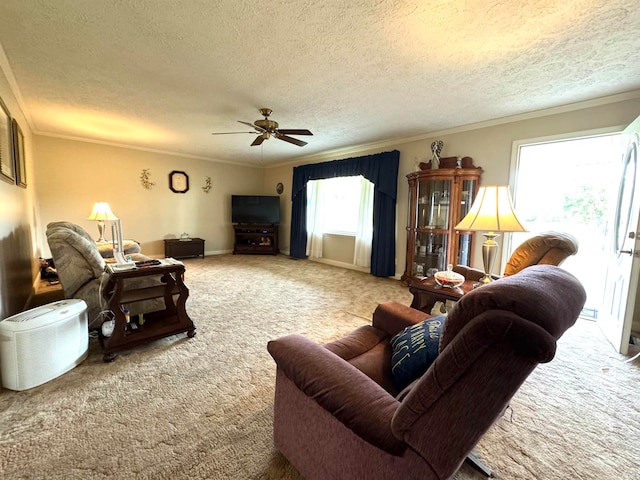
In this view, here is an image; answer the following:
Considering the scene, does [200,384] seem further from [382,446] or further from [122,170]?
[122,170]

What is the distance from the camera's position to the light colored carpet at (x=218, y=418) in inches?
47.6

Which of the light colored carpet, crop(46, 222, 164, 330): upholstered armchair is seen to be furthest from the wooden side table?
crop(46, 222, 164, 330): upholstered armchair

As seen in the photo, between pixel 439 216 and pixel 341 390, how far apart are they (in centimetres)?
337

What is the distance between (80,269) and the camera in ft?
7.29

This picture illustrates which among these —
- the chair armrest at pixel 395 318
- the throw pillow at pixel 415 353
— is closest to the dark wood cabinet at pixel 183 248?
the chair armrest at pixel 395 318

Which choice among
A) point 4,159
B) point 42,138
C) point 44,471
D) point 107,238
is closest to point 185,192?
point 107,238

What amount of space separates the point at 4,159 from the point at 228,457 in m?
2.85

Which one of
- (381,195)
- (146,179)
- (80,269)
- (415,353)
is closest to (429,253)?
(381,195)

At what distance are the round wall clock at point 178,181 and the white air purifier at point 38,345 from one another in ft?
14.8

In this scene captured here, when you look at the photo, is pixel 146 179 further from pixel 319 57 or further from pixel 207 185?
pixel 319 57

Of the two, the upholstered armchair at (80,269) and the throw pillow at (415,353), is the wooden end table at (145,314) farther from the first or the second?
the throw pillow at (415,353)

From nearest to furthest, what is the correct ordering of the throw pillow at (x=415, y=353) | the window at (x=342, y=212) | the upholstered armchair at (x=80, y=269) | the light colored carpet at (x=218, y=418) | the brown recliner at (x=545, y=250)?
the throw pillow at (x=415, y=353), the light colored carpet at (x=218, y=418), the brown recliner at (x=545, y=250), the upholstered armchair at (x=80, y=269), the window at (x=342, y=212)

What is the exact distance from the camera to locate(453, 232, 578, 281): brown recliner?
1751 mm

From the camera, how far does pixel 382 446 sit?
74 cm
